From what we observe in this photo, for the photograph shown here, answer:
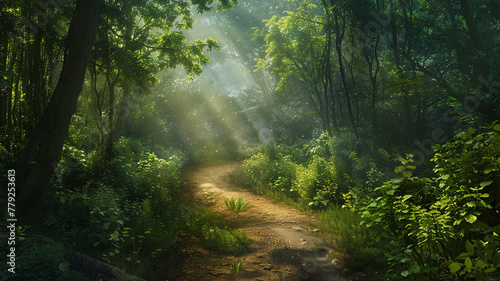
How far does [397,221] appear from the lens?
3.38m

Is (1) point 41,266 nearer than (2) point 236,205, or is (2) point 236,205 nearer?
(1) point 41,266

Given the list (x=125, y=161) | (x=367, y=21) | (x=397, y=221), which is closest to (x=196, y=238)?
(x=125, y=161)

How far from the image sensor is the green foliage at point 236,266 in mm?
5133

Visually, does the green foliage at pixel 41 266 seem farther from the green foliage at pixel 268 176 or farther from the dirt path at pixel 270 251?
the green foliage at pixel 268 176

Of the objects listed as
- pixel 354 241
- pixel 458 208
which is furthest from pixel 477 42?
pixel 458 208

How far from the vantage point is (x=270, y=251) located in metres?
6.16

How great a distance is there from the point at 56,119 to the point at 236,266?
13.6 feet

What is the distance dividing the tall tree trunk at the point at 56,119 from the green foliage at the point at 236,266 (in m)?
3.59

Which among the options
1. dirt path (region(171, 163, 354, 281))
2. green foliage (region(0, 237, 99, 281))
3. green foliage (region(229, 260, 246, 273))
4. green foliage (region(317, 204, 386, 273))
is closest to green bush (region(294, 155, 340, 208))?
dirt path (region(171, 163, 354, 281))

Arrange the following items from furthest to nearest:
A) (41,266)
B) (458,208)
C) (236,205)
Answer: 1. (236,205)
2. (41,266)
3. (458,208)

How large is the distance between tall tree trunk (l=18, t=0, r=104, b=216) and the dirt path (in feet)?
9.54

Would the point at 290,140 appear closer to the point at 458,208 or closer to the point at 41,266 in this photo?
the point at 458,208

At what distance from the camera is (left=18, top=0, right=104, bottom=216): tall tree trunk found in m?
5.48

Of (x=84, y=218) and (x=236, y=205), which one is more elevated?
(x=236, y=205)
